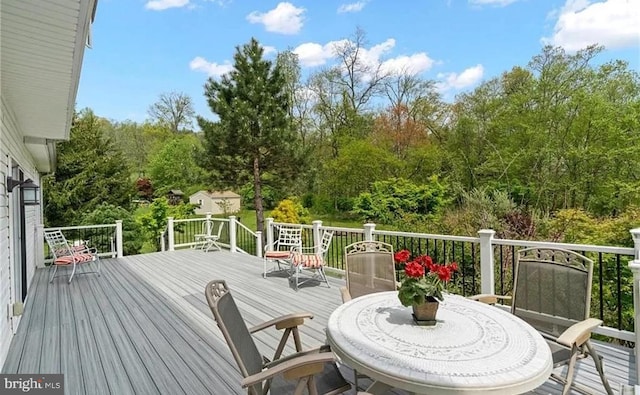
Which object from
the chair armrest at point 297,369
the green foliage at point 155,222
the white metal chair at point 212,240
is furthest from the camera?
the green foliage at point 155,222

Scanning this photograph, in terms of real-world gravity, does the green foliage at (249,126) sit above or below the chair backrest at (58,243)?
above

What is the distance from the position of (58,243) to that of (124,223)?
19.0 feet

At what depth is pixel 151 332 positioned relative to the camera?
13.0 ft

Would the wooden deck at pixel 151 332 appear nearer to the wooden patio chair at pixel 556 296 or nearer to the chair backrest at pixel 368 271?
the wooden patio chair at pixel 556 296

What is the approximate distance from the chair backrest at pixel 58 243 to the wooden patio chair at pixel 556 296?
7.84 metres

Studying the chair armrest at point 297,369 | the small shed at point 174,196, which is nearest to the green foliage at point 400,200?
the chair armrest at point 297,369

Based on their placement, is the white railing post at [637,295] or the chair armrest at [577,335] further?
the white railing post at [637,295]

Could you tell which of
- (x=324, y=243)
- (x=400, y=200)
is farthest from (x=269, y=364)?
(x=400, y=200)

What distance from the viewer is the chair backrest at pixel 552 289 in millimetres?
2451

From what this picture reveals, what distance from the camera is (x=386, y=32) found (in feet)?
58.7

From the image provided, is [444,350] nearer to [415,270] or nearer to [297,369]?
[415,270]

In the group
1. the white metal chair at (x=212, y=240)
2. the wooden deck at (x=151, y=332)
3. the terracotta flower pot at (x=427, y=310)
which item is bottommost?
the wooden deck at (x=151, y=332)

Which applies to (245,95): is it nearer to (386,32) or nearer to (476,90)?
(386,32)

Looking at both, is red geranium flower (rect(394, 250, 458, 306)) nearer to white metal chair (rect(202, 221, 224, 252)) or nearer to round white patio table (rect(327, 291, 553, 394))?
round white patio table (rect(327, 291, 553, 394))
